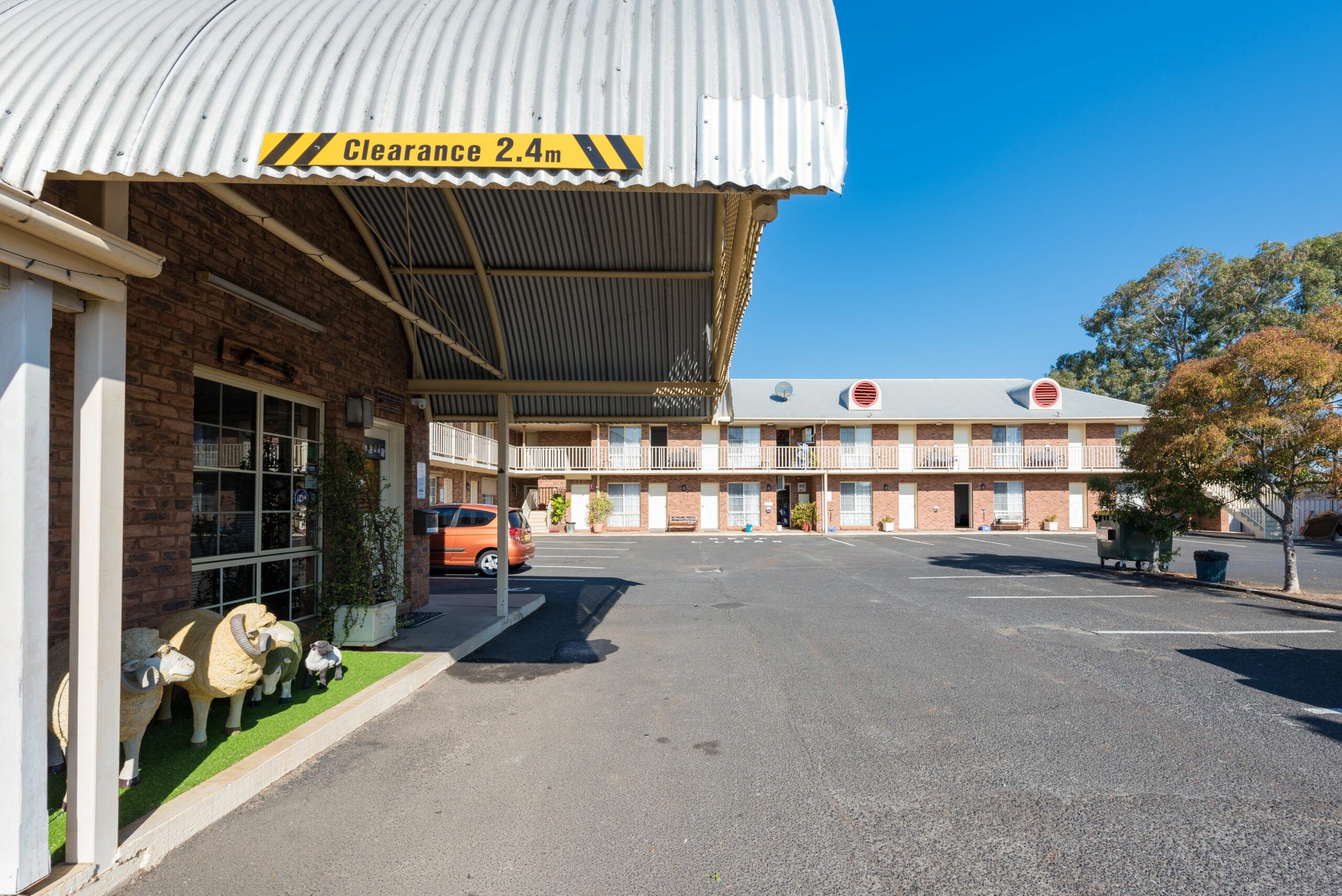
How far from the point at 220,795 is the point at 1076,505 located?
38.0m

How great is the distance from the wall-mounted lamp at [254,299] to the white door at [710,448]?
27.4 m

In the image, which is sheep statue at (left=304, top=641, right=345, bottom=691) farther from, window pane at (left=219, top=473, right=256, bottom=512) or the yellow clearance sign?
the yellow clearance sign

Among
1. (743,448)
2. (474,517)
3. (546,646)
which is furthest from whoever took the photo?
(743,448)

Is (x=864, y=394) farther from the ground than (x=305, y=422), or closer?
farther from the ground

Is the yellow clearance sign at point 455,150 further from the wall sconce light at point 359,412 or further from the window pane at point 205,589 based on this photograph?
the wall sconce light at point 359,412

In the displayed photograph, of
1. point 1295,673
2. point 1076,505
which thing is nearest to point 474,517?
point 1295,673

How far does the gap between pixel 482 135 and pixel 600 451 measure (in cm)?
3011

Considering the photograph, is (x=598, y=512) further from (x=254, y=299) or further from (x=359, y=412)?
(x=254, y=299)

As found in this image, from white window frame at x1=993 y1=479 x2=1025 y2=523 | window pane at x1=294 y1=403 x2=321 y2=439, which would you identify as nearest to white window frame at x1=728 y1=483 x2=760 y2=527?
white window frame at x1=993 y1=479 x2=1025 y2=523

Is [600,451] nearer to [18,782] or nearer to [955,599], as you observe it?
[955,599]

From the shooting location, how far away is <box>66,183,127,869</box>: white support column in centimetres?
286

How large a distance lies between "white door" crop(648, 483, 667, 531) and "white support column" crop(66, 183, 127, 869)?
31.2 metres

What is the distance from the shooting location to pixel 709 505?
112 ft

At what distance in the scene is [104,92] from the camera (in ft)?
10.6
